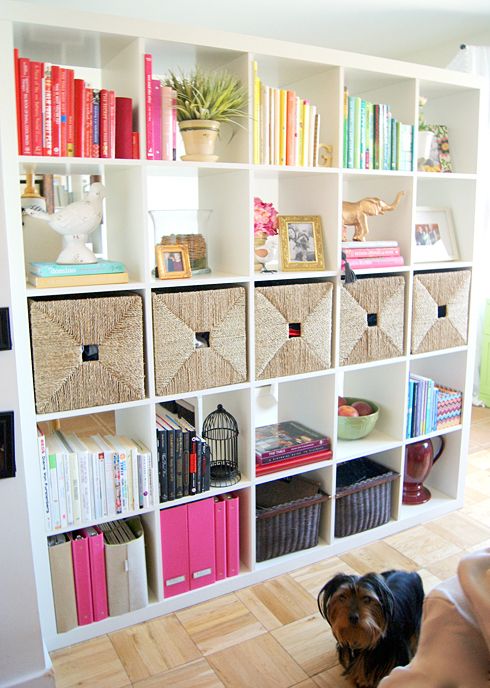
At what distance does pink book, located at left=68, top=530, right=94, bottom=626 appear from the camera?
2014 millimetres

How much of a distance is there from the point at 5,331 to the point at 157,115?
2.68 ft

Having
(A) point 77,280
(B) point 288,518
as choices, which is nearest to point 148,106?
(A) point 77,280

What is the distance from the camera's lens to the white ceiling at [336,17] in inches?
141

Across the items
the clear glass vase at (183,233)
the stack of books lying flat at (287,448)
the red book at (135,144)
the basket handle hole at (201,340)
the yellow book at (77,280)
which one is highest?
the red book at (135,144)

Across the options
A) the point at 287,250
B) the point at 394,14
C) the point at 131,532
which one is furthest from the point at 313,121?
the point at 394,14

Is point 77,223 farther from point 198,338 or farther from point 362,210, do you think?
point 362,210

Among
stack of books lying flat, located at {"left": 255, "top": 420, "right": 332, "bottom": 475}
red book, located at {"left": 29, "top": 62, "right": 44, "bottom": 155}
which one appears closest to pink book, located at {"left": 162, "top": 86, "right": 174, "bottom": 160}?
red book, located at {"left": 29, "top": 62, "right": 44, "bottom": 155}

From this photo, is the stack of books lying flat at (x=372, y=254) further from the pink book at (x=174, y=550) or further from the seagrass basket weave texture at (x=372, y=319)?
the pink book at (x=174, y=550)

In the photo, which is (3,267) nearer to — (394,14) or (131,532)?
(131,532)

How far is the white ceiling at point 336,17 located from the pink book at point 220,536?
103 inches

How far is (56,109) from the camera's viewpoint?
181cm

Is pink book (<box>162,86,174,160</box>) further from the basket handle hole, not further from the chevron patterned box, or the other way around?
the chevron patterned box

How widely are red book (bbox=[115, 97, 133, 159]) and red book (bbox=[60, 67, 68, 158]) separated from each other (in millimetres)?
155

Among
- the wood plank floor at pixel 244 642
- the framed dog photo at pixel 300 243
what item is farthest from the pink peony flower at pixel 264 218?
the wood plank floor at pixel 244 642
